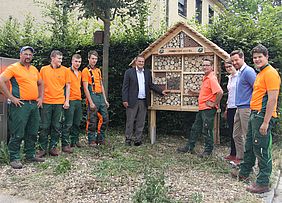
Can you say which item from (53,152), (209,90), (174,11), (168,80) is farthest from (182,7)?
(53,152)

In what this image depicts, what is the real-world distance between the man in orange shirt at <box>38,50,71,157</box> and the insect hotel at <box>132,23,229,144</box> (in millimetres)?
2068

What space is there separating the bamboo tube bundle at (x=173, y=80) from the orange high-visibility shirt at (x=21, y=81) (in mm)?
2883

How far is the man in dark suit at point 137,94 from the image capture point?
270 inches

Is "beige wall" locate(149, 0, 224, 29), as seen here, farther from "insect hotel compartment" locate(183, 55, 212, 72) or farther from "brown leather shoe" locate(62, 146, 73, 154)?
"brown leather shoe" locate(62, 146, 73, 154)

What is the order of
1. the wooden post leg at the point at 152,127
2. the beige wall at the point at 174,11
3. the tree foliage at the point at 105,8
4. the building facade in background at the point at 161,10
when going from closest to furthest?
the tree foliage at the point at 105,8 → the wooden post leg at the point at 152,127 → the building facade in background at the point at 161,10 → the beige wall at the point at 174,11

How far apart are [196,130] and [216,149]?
1012mm

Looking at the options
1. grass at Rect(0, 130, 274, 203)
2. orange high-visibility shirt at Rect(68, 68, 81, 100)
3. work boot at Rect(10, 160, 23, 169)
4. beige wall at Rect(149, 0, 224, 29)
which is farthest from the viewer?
beige wall at Rect(149, 0, 224, 29)

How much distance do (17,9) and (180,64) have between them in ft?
28.0

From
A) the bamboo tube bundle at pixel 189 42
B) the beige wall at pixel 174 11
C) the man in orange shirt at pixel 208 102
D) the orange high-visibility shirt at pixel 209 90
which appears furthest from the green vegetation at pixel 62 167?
the beige wall at pixel 174 11

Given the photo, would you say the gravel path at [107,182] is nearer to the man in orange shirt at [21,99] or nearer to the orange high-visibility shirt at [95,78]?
the man in orange shirt at [21,99]

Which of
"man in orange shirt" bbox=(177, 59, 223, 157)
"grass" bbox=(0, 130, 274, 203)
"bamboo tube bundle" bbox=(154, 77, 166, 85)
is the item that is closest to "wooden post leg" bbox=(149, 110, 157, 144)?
"grass" bbox=(0, 130, 274, 203)

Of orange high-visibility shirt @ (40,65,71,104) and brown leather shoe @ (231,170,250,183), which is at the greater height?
orange high-visibility shirt @ (40,65,71,104)

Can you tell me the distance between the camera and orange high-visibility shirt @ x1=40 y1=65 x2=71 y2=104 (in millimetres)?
5801

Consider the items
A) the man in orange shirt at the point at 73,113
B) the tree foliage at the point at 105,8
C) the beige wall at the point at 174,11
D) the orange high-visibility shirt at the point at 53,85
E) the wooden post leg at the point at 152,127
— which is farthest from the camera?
the beige wall at the point at 174,11
